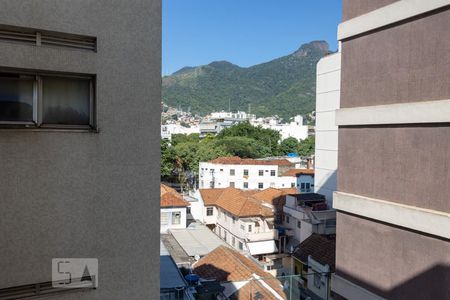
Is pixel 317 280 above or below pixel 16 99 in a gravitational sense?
below

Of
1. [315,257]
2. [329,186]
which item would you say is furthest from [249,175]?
[315,257]

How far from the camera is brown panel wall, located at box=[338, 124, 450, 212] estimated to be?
4.88 m

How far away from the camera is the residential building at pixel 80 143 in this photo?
3260mm

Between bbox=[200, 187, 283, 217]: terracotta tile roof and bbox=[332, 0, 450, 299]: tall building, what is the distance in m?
20.9

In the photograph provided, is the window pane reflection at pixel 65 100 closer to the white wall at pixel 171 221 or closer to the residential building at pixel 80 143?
the residential building at pixel 80 143

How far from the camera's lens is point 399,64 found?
5.48 meters

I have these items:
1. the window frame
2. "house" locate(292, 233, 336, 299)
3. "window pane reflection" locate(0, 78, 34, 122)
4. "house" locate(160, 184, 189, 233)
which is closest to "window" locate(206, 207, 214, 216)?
"house" locate(160, 184, 189, 233)

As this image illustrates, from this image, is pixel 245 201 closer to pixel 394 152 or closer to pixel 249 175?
pixel 249 175

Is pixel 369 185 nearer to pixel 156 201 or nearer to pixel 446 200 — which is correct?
pixel 446 200

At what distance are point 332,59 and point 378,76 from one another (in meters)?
22.9

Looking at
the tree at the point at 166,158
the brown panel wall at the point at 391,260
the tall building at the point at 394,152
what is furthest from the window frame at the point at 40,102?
the tree at the point at 166,158

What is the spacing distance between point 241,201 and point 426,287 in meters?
24.2

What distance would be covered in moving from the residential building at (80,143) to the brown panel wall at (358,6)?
397 centimetres

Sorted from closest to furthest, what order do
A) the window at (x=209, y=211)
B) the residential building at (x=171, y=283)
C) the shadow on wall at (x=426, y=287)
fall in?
the shadow on wall at (x=426, y=287) < the residential building at (x=171, y=283) < the window at (x=209, y=211)
